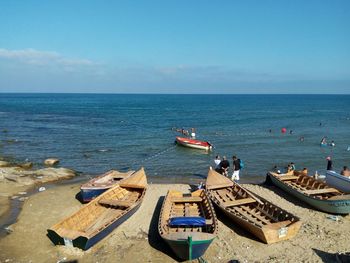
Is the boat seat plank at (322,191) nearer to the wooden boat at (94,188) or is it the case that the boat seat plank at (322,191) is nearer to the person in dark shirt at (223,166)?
the person in dark shirt at (223,166)

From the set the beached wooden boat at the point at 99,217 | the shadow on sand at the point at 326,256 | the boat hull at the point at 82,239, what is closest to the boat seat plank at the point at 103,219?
the beached wooden boat at the point at 99,217

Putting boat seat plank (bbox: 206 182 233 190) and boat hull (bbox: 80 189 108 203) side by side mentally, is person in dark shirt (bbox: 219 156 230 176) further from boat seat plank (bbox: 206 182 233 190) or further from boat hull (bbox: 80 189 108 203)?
boat hull (bbox: 80 189 108 203)

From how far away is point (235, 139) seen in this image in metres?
43.8

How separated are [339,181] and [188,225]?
9533 millimetres

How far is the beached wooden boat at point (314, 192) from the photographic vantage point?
53.1ft

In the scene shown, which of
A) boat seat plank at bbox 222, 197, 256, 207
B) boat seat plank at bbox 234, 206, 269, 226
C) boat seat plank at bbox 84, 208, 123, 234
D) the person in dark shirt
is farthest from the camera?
the person in dark shirt

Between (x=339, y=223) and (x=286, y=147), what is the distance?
22994mm

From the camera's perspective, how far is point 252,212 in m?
15.9

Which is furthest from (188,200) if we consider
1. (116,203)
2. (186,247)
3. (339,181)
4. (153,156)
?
(153,156)

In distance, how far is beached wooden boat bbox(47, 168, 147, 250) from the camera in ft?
43.6

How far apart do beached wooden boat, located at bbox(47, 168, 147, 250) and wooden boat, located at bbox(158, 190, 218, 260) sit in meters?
1.90

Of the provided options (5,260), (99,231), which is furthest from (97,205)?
(5,260)

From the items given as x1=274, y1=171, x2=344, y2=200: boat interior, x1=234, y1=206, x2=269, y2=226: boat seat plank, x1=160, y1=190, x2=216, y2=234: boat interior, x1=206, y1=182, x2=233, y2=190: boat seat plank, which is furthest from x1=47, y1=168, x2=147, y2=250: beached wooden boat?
x1=274, y1=171, x2=344, y2=200: boat interior

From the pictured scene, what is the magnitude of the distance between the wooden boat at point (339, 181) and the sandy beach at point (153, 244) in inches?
84.3
